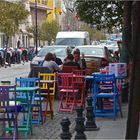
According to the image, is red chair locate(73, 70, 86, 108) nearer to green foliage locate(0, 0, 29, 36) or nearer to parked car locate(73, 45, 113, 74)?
parked car locate(73, 45, 113, 74)

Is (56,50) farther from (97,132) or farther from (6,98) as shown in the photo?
(6,98)

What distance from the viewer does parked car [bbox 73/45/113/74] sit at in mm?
19706

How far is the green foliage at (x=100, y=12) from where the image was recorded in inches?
756

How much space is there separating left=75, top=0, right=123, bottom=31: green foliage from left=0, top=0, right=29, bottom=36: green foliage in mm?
28997

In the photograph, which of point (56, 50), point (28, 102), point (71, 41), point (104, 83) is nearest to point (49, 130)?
point (28, 102)

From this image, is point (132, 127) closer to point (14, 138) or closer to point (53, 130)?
point (14, 138)

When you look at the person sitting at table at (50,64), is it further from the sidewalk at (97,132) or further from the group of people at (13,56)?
the group of people at (13,56)

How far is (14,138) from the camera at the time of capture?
9.10 meters

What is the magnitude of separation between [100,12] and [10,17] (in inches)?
1244

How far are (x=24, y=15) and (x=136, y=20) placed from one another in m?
47.7

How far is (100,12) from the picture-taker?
785 inches

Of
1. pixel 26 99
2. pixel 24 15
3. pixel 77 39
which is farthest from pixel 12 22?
pixel 26 99

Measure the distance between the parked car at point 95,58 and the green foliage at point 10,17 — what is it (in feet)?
89.8

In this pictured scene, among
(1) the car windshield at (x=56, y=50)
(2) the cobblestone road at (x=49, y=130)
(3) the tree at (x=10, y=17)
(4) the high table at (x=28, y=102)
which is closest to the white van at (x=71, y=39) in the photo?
(1) the car windshield at (x=56, y=50)
